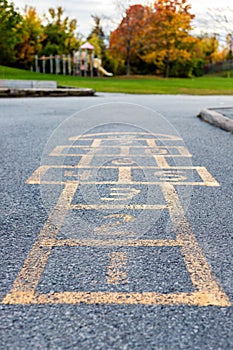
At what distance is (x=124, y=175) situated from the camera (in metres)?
4.18

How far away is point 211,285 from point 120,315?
47cm

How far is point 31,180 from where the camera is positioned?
4016 mm

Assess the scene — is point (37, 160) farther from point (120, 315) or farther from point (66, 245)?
point (120, 315)

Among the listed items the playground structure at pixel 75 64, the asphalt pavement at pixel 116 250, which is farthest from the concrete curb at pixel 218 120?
the playground structure at pixel 75 64

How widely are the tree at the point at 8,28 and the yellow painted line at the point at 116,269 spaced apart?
23325 millimetres

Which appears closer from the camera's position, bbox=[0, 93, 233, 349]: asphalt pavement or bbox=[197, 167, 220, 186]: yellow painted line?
bbox=[0, 93, 233, 349]: asphalt pavement

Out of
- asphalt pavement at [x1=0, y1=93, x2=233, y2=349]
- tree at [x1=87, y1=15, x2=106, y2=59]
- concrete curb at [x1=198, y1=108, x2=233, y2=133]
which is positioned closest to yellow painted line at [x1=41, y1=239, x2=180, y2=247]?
asphalt pavement at [x1=0, y1=93, x2=233, y2=349]

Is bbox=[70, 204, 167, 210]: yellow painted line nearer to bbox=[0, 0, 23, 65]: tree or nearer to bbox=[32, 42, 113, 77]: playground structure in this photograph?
bbox=[0, 0, 23, 65]: tree

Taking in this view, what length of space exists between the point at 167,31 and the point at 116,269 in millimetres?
36739

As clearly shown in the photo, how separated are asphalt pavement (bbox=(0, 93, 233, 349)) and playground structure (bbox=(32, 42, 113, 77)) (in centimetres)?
2894

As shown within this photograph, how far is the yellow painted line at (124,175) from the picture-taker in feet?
13.0

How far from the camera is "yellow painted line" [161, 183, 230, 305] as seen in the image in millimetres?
2031

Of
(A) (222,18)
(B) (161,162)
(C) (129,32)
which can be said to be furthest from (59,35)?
(B) (161,162)

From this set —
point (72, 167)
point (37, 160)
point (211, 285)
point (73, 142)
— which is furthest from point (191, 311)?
point (73, 142)
